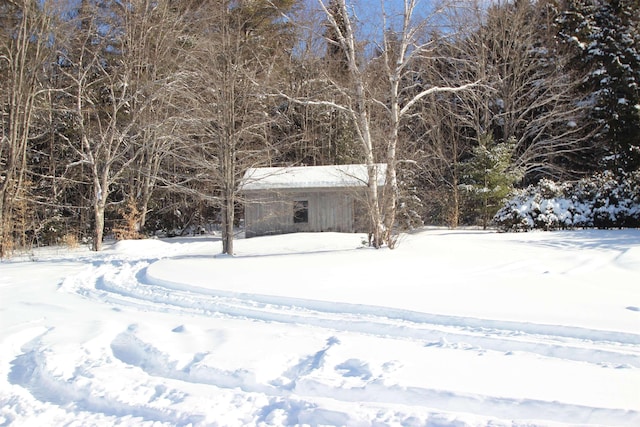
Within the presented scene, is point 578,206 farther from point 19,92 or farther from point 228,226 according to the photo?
point 19,92

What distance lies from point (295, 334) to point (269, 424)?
6.75 ft

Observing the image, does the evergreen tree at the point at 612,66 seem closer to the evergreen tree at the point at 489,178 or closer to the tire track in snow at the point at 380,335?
Result: the evergreen tree at the point at 489,178

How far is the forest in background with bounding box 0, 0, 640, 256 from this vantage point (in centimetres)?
1686

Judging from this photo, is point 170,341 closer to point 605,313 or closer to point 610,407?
point 610,407

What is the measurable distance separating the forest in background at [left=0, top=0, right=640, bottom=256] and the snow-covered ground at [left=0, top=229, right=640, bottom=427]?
655 cm

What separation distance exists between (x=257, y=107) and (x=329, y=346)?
16133mm

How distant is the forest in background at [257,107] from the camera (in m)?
16.9

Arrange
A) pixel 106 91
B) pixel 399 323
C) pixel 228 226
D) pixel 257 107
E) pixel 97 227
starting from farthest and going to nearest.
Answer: pixel 106 91
pixel 257 107
pixel 97 227
pixel 228 226
pixel 399 323

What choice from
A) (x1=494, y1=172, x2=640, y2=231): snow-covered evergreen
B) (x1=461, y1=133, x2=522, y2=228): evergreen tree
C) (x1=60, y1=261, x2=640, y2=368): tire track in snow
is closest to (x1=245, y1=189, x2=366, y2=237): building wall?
(x1=461, y1=133, x2=522, y2=228): evergreen tree

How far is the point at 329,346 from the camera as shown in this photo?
4887 millimetres

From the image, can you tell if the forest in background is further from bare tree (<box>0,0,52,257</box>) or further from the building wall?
the building wall

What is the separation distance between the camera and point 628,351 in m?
4.56

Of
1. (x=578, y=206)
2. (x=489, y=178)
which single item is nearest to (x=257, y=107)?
(x=489, y=178)

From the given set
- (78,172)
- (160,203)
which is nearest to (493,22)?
(160,203)
